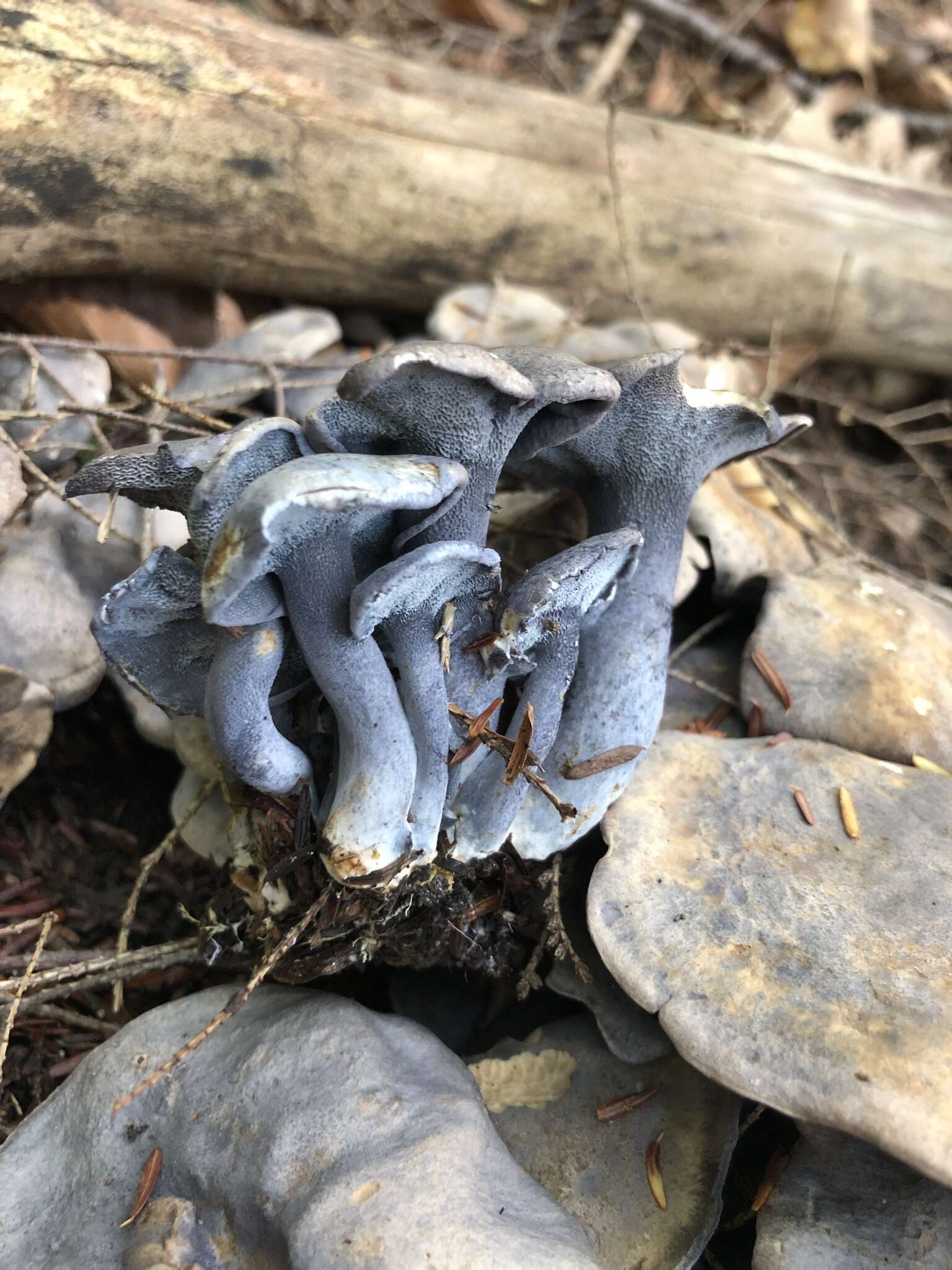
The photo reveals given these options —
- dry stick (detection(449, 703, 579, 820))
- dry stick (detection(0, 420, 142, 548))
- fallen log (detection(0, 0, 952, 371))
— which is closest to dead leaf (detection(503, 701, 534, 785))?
dry stick (detection(449, 703, 579, 820))

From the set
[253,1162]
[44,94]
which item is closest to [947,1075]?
[253,1162]

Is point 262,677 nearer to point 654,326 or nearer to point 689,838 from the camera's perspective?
point 689,838

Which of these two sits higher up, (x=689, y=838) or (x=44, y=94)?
(x=44, y=94)

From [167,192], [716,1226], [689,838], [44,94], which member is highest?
[44,94]

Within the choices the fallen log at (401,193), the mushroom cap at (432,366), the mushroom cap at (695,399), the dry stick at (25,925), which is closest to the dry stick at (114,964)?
the dry stick at (25,925)

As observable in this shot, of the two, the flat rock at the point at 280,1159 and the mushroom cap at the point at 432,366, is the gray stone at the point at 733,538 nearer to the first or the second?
the mushroom cap at the point at 432,366

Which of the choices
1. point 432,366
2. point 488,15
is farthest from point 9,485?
point 488,15

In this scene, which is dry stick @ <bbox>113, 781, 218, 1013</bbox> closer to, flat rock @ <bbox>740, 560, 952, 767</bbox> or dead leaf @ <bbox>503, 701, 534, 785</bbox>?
dead leaf @ <bbox>503, 701, 534, 785</bbox>
